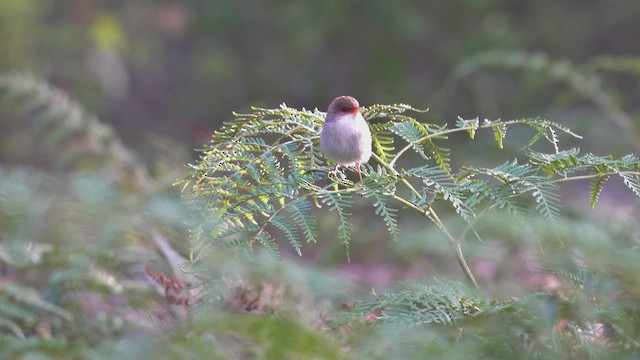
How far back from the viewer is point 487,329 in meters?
1.42

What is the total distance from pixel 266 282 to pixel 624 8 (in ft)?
24.5

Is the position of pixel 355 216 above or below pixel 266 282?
above

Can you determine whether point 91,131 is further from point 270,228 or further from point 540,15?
point 540,15

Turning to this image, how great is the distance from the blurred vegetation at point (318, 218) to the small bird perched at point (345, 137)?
0.23 metres

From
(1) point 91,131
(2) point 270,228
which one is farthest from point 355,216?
(1) point 91,131

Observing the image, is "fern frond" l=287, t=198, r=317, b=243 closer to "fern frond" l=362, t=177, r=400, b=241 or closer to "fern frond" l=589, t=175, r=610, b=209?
"fern frond" l=362, t=177, r=400, b=241

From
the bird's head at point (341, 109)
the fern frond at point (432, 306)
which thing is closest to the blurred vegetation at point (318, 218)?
the fern frond at point (432, 306)

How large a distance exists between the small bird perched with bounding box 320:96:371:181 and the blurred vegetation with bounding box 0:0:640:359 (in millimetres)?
228

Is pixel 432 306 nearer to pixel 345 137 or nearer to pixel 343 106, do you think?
pixel 345 137

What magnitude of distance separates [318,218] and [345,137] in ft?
11.8

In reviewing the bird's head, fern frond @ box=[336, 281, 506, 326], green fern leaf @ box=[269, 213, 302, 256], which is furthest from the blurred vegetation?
the bird's head

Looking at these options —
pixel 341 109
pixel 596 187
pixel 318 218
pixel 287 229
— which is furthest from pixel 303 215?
pixel 318 218

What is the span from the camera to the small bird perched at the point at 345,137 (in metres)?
1.75

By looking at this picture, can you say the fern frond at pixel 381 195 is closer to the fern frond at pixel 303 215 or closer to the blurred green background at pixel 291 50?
the fern frond at pixel 303 215
